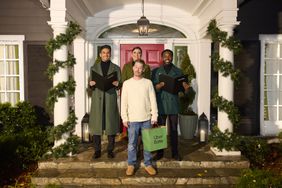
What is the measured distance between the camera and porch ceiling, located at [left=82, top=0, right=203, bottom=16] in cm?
732

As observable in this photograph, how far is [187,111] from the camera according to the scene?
7980mm

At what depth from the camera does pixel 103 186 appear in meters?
5.26

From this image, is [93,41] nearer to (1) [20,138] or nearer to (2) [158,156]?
(1) [20,138]

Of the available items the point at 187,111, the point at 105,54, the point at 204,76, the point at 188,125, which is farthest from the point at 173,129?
the point at 204,76

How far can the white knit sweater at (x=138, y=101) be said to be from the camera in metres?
5.12

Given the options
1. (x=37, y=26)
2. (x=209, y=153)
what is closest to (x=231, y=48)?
(x=209, y=153)

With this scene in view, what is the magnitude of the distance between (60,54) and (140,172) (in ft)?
8.36


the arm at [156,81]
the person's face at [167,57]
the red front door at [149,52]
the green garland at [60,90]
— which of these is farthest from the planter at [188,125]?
the green garland at [60,90]

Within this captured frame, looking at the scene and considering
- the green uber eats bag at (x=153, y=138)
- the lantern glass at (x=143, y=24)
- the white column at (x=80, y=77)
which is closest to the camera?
the green uber eats bag at (x=153, y=138)

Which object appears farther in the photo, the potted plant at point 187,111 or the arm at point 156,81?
the potted plant at point 187,111

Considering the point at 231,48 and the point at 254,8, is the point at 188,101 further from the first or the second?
the point at 254,8

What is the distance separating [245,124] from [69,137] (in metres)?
4.58

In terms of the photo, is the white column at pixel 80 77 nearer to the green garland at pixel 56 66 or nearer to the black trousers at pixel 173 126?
the green garland at pixel 56 66

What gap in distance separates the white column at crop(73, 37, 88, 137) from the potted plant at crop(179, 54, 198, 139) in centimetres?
240
